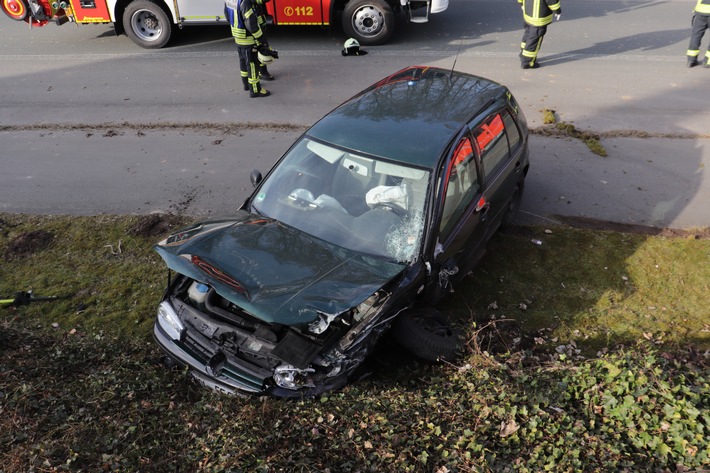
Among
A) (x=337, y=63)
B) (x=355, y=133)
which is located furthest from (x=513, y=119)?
(x=337, y=63)

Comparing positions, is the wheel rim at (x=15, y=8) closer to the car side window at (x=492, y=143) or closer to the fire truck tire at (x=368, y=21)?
the fire truck tire at (x=368, y=21)

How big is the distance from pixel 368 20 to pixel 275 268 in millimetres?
8451

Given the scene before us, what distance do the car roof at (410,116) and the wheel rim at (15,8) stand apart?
9.06 meters

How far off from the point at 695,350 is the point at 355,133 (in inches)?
129

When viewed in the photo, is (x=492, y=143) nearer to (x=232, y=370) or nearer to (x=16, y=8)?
(x=232, y=370)

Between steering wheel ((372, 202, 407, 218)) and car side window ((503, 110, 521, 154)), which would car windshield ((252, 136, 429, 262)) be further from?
car side window ((503, 110, 521, 154))

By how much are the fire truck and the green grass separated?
675 cm

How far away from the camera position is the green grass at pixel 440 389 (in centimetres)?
323

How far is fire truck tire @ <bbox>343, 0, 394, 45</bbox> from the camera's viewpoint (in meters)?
10.7

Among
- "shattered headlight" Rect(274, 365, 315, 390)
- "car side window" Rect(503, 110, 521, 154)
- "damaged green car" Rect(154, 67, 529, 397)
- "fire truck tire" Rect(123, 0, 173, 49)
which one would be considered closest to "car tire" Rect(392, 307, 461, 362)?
"damaged green car" Rect(154, 67, 529, 397)

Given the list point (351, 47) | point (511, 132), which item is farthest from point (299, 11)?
point (511, 132)

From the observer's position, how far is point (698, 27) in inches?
371

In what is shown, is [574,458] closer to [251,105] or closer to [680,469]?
[680,469]

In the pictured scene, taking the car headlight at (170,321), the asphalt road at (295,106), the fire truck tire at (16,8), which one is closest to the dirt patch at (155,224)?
the asphalt road at (295,106)
